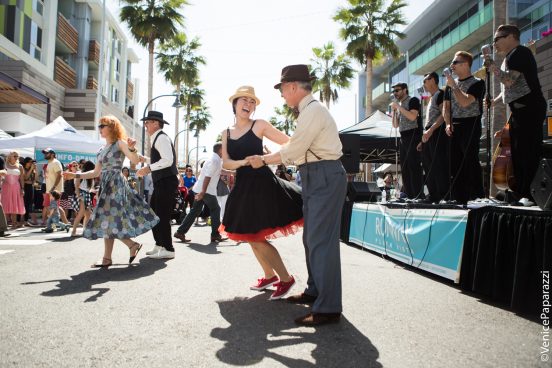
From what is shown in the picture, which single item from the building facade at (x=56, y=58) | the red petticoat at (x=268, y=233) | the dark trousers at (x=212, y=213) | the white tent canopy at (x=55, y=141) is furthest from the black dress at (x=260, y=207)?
the building facade at (x=56, y=58)

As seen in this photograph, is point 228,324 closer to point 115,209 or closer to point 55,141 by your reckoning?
point 115,209

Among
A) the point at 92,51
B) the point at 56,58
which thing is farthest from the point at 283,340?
the point at 92,51

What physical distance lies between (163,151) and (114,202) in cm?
92

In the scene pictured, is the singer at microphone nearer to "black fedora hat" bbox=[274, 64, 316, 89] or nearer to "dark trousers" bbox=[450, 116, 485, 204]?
"dark trousers" bbox=[450, 116, 485, 204]

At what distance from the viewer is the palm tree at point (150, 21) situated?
25.1 m

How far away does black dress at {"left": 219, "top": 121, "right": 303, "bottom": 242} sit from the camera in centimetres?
349

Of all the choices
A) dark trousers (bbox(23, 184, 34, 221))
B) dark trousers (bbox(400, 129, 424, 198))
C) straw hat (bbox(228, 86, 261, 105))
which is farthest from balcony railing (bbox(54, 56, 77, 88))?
straw hat (bbox(228, 86, 261, 105))

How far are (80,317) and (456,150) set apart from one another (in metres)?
4.85

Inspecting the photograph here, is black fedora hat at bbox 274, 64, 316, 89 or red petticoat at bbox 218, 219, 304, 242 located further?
red petticoat at bbox 218, 219, 304, 242

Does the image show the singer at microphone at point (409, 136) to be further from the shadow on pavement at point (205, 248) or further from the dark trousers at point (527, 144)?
the shadow on pavement at point (205, 248)

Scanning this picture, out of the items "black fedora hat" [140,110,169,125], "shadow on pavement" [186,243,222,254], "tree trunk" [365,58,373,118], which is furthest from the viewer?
"tree trunk" [365,58,373,118]

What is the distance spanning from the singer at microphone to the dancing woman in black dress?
144 inches

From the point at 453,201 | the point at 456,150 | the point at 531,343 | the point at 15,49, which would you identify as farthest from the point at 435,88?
the point at 15,49

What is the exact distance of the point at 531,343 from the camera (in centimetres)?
255
